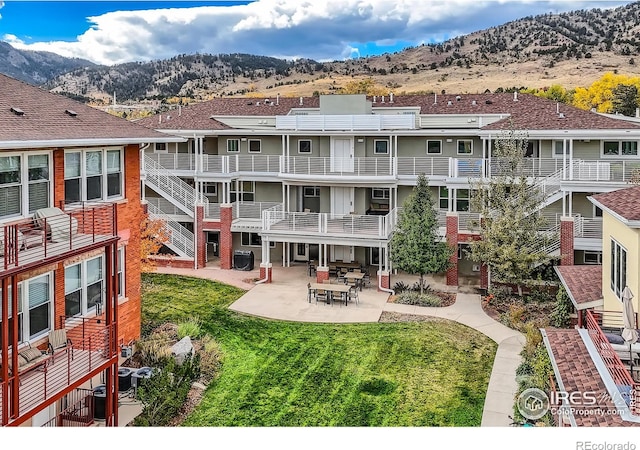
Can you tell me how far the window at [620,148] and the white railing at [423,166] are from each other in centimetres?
614

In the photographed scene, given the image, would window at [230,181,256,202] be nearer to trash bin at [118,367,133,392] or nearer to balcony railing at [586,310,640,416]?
trash bin at [118,367,133,392]

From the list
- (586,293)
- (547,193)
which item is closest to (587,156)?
(547,193)

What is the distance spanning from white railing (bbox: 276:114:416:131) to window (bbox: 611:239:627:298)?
44.8ft

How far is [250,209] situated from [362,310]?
31.3 feet

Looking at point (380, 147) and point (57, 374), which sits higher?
point (380, 147)

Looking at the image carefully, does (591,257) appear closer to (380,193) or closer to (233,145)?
(380,193)

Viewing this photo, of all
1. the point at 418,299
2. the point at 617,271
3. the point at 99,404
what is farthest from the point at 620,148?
the point at 99,404

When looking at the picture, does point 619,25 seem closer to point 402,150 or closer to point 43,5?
point 402,150

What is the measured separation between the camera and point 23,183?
39.5 feet

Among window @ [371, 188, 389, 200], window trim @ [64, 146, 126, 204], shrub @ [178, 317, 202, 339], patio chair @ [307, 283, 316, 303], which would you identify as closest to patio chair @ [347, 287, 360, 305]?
patio chair @ [307, 283, 316, 303]

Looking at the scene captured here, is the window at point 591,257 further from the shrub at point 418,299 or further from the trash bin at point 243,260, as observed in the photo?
the trash bin at point 243,260

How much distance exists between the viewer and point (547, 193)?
24.1 m

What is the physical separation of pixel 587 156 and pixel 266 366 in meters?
16.3

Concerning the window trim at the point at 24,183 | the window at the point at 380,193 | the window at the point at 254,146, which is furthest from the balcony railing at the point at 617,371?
the window at the point at 254,146
